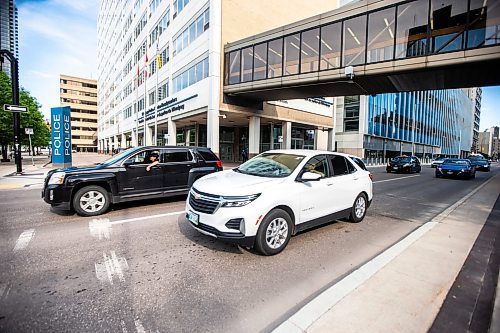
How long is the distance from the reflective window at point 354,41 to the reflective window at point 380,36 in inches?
14.2

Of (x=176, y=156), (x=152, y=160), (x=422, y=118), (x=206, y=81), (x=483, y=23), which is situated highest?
(x=422, y=118)

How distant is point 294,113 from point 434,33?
1521 cm

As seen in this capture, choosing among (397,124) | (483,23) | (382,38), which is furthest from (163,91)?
(397,124)

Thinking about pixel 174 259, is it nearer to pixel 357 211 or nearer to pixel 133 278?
pixel 133 278

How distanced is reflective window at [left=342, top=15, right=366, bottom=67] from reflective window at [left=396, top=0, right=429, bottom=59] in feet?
6.40

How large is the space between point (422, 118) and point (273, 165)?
6306cm

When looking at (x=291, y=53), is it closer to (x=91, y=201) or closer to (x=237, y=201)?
(x=91, y=201)

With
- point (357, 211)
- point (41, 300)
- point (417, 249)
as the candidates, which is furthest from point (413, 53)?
point (41, 300)

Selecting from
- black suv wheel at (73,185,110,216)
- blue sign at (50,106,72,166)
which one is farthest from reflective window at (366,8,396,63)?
blue sign at (50,106,72,166)

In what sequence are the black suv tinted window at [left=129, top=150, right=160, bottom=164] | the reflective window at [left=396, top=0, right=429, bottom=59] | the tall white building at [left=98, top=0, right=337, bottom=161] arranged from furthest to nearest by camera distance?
the tall white building at [left=98, top=0, right=337, bottom=161], the reflective window at [left=396, top=0, right=429, bottom=59], the black suv tinted window at [left=129, top=150, right=160, bottom=164]

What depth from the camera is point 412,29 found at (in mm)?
14906

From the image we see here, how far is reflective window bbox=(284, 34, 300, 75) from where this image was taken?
19.2 metres

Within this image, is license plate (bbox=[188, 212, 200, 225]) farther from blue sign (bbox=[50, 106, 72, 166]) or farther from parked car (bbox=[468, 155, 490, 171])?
parked car (bbox=[468, 155, 490, 171])

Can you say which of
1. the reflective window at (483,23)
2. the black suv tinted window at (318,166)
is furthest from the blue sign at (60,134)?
the reflective window at (483,23)
